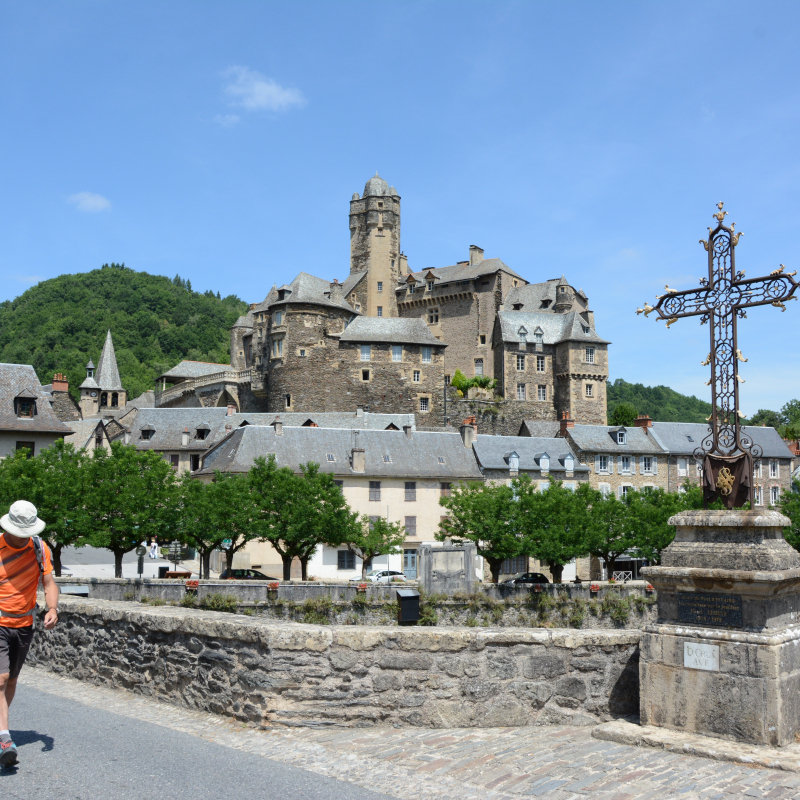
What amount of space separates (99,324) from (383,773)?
136843mm

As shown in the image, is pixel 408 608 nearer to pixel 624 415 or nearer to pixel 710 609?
pixel 710 609

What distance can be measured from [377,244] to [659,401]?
3117 inches

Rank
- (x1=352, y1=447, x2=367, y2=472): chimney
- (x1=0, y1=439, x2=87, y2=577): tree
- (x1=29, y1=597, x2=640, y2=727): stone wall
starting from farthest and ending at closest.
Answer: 1. (x1=352, y1=447, x2=367, y2=472): chimney
2. (x1=0, y1=439, x2=87, y2=577): tree
3. (x1=29, y1=597, x2=640, y2=727): stone wall

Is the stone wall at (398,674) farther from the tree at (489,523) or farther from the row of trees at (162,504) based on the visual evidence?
the tree at (489,523)

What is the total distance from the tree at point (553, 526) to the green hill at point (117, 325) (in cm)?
8159

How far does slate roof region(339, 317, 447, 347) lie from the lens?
74688 millimetres

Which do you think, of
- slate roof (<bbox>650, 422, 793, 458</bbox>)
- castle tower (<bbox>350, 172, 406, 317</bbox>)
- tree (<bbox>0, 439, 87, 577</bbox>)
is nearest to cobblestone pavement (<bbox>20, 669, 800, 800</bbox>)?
tree (<bbox>0, 439, 87, 577</bbox>)

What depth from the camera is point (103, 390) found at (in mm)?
95312

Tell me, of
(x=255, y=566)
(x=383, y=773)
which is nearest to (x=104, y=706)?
(x=383, y=773)

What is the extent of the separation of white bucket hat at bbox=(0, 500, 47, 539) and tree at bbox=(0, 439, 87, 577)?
30250mm

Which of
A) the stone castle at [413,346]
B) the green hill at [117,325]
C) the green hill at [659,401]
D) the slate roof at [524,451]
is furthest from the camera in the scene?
the green hill at [659,401]

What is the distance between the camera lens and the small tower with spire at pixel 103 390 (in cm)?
9346

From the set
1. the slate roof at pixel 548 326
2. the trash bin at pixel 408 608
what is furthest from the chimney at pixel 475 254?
the trash bin at pixel 408 608

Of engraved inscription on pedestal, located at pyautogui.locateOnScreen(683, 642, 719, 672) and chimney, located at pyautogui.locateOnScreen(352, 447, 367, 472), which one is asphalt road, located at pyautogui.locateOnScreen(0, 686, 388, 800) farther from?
chimney, located at pyautogui.locateOnScreen(352, 447, 367, 472)
